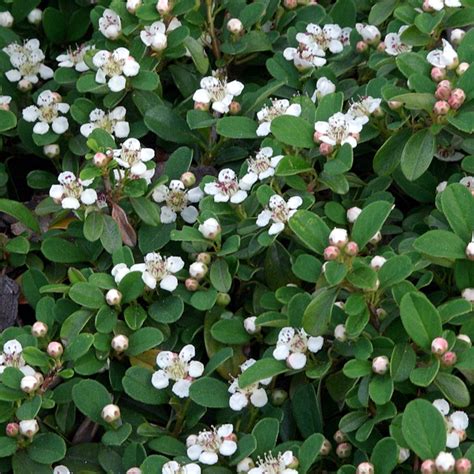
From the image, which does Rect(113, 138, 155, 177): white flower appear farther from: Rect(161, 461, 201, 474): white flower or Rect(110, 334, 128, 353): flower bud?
Rect(161, 461, 201, 474): white flower

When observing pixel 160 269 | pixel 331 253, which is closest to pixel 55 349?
pixel 160 269

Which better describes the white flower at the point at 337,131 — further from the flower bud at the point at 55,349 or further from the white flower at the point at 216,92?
the flower bud at the point at 55,349

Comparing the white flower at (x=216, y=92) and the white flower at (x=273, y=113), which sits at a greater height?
the white flower at (x=273, y=113)

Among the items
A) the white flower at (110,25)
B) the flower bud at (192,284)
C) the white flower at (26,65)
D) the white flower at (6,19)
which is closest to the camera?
the flower bud at (192,284)

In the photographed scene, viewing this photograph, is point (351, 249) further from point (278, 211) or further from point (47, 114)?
point (47, 114)

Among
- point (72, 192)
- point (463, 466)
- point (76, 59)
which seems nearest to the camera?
point (463, 466)

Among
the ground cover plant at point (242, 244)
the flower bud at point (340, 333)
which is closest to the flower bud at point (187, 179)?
the ground cover plant at point (242, 244)
